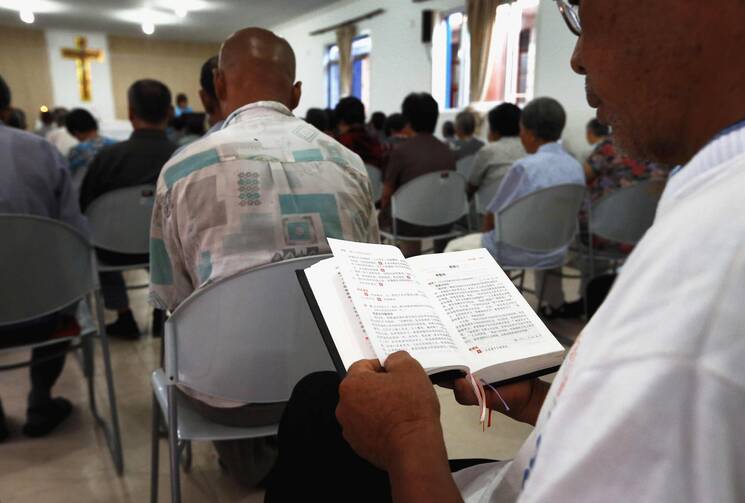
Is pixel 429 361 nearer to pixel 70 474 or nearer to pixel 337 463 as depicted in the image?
pixel 337 463

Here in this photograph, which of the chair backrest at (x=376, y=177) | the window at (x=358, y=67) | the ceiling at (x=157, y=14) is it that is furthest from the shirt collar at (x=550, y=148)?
the ceiling at (x=157, y=14)

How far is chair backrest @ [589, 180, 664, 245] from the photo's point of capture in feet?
8.12

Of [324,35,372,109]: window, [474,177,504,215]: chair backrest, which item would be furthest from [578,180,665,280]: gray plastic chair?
[324,35,372,109]: window

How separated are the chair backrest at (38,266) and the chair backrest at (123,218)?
29.9 inches

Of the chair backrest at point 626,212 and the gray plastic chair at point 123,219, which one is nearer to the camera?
the gray plastic chair at point 123,219

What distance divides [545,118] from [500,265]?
54.4 inches

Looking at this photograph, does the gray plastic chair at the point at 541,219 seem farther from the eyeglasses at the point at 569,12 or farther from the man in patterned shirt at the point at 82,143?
the man in patterned shirt at the point at 82,143

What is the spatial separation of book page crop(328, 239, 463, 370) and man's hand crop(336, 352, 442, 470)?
0.03m

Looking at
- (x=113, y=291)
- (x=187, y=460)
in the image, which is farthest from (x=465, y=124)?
(x=187, y=460)

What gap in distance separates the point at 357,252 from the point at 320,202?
0.52 metres

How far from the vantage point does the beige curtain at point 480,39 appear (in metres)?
6.32

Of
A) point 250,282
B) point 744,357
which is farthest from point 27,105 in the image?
point 744,357

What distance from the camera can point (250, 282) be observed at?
36.9 inches

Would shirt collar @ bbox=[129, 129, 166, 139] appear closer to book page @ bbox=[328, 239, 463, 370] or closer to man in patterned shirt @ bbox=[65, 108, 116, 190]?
man in patterned shirt @ bbox=[65, 108, 116, 190]
